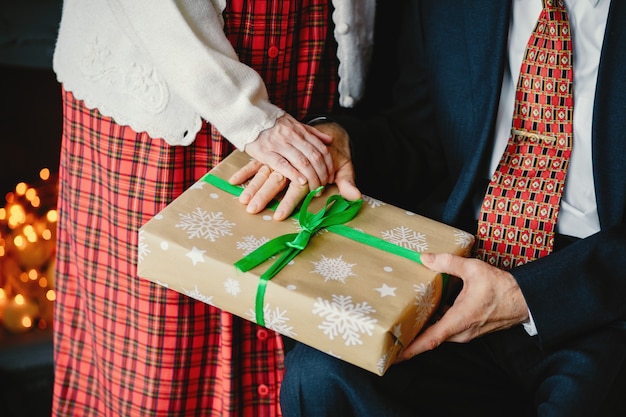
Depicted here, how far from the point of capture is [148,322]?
52.1 inches

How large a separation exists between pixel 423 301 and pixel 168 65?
21.1 inches

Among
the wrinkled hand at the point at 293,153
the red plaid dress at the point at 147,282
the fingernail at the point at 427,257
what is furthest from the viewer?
the red plaid dress at the point at 147,282

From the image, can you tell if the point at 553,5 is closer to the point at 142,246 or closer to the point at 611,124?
the point at 611,124

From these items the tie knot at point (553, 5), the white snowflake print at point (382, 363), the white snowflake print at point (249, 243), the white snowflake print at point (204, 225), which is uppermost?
the tie knot at point (553, 5)

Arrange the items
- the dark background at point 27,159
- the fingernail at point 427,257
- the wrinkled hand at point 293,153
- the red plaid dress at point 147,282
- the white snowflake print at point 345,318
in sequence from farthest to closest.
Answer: the dark background at point 27,159, the red plaid dress at point 147,282, the wrinkled hand at point 293,153, the fingernail at point 427,257, the white snowflake print at point 345,318

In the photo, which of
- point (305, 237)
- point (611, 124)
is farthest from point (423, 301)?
point (611, 124)

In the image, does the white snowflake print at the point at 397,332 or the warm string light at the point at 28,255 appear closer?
the white snowflake print at the point at 397,332

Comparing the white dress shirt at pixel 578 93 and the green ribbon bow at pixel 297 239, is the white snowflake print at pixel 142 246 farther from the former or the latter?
the white dress shirt at pixel 578 93

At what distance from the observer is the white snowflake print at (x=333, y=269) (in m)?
0.99

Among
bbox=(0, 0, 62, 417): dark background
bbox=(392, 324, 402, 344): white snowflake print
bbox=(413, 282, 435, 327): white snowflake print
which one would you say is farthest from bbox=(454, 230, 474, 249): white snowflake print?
bbox=(0, 0, 62, 417): dark background

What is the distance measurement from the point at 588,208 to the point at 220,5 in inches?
27.4

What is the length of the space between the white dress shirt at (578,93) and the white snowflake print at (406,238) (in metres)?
0.28

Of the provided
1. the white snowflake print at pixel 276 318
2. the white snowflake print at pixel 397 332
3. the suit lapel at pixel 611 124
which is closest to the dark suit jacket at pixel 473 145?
the suit lapel at pixel 611 124

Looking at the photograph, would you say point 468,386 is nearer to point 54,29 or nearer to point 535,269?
point 535,269
